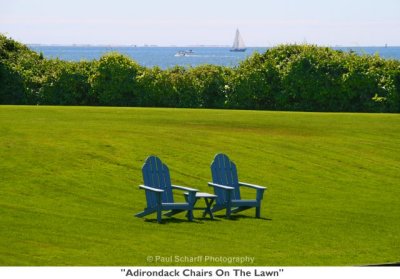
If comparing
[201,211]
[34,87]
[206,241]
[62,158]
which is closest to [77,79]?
[34,87]

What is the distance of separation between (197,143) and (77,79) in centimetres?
1394

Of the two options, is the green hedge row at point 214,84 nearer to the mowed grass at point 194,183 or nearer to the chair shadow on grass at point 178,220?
the mowed grass at point 194,183

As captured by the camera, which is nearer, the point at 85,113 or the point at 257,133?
the point at 257,133

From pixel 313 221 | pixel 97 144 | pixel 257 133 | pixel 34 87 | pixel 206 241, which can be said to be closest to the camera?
pixel 206 241

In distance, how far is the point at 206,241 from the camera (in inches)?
620

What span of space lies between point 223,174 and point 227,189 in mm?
602

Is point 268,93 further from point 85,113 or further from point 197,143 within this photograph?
point 197,143

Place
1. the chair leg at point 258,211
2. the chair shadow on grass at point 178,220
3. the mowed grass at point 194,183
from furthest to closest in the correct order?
the chair leg at point 258,211 < the chair shadow on grass at point 178,220 < the mowed grass at point 194,183

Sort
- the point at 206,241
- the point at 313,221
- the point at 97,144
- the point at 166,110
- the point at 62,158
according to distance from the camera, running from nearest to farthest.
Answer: the point at 206,241
the point at 313,221
the point at 62,158
the point at 97,144
the point at 166,110

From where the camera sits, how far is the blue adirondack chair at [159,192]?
17.0 metres

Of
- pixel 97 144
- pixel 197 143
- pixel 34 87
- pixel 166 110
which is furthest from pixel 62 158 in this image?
pixel 34 87

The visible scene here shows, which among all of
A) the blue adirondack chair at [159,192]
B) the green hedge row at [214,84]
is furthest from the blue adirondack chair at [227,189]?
the green hedge row at [214,84]

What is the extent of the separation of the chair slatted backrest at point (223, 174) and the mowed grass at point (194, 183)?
1.51 ft

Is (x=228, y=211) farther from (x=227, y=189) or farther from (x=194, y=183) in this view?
(x=194, y=183)
